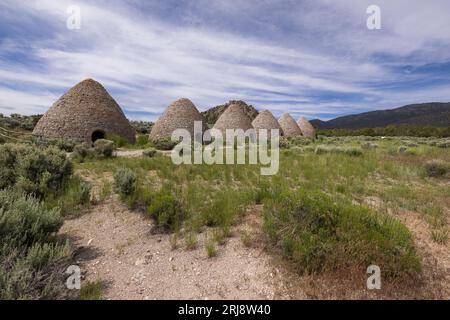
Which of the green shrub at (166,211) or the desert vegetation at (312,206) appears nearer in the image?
the desert vegetation at (312,206)

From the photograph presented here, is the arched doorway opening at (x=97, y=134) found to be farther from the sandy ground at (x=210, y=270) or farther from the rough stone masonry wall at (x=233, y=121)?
the sandy ground at (x=210, y=270)

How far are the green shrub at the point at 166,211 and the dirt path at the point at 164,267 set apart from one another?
215mm

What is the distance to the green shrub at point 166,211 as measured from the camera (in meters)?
3.83

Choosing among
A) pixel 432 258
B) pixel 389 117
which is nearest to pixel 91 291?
pixel 432 258

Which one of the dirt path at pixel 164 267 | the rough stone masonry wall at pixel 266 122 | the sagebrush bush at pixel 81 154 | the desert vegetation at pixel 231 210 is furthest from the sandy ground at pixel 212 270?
the rough stone masonry wall at pixel 266 122

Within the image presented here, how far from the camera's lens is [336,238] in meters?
2.92

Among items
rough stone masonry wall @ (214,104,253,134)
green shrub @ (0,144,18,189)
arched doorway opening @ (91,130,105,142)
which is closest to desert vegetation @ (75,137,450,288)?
green shrub @ (0,144,18,189)

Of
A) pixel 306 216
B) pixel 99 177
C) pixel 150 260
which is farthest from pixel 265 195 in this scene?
pixel 99 177

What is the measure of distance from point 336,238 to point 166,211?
249 centimetres

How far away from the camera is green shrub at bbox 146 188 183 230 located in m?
3.83

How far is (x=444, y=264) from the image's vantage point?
302cm

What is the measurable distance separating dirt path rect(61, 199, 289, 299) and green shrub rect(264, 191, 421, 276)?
1.19 ft

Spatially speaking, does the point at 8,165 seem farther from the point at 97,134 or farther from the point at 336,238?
the point at 97,134
